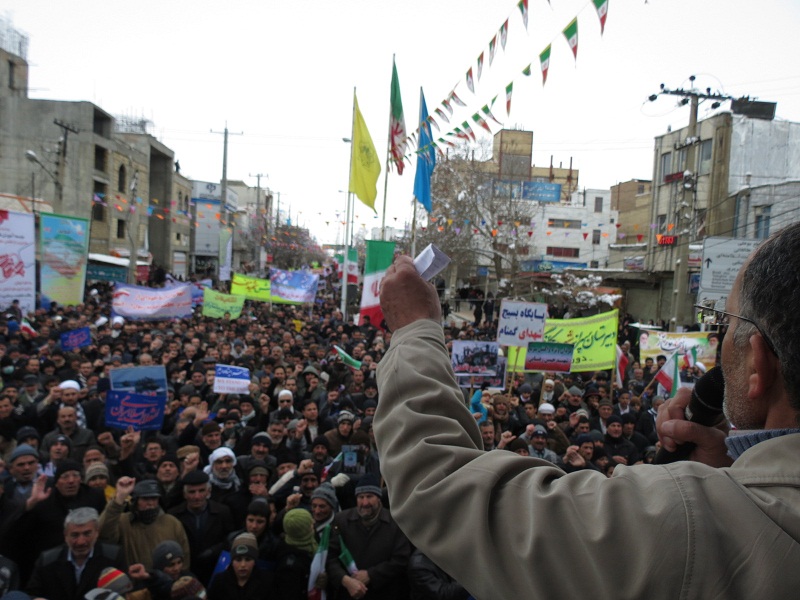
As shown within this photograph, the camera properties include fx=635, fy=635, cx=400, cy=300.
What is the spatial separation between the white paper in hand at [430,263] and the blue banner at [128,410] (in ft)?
21.7

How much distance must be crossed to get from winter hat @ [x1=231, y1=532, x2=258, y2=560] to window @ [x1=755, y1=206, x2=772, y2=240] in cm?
2554

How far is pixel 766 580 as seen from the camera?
2.48 feet

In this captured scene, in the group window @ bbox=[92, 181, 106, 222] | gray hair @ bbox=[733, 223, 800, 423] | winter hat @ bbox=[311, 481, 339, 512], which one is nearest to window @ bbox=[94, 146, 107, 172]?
window @ bbox=[92, 181, 106, 222]

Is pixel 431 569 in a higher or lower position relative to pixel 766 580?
lower

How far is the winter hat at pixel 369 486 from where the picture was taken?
4941mm

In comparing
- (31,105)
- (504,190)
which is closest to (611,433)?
(504,190)

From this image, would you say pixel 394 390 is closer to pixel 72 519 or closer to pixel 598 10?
pixel 72 519

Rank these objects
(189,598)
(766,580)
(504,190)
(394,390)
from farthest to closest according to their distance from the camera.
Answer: (504,190)
(189,598)
(394,390)
(766,580)

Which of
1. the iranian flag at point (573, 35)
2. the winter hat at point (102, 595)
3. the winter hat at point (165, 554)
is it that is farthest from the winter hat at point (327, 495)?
the iranian flag at point (573, 35)

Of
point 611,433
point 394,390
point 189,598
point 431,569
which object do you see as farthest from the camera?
point 611,433

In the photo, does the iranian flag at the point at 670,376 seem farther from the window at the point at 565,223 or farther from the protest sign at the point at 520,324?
the window at the point at 565,223

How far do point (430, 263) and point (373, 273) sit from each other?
467 inches

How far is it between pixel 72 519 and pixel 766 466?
437 cm

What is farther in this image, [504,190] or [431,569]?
[504,190]
